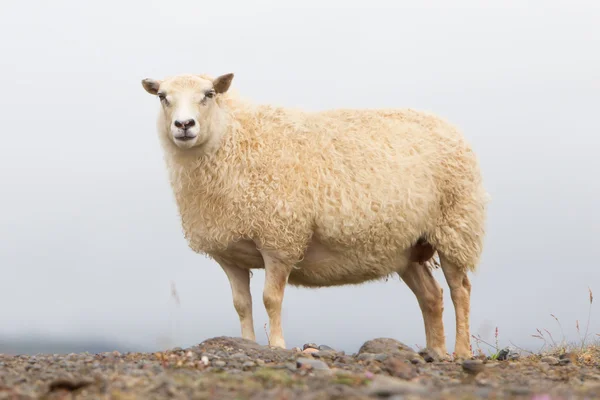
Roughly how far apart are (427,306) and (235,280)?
3711 millimetres

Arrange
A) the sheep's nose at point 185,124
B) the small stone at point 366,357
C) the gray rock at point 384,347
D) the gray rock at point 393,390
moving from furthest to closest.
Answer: the gray rock at point 384,347, the sheep's nose at point 185,124, the small stone at point 366,357, the gray rock at point 393,390

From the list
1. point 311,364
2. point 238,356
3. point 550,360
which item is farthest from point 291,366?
point 550,360

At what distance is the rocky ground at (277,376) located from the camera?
5.84 m

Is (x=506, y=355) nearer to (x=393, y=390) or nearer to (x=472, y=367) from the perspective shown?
(x=472, y=367)

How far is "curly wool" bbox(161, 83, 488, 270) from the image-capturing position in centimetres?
1080

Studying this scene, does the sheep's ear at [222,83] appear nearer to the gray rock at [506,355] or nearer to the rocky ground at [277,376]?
the rocky ground at [277,376]

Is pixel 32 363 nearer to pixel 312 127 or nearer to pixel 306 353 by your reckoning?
pixel 306 353

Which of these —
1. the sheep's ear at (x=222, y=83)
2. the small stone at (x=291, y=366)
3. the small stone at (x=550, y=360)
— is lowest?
the small stone at (x=550, y=360)

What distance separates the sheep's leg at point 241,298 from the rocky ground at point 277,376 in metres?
1.36

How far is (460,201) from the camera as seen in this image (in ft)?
40.2

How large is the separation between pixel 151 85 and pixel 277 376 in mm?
5911

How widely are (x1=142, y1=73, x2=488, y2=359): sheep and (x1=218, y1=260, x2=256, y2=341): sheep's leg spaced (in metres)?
0.02

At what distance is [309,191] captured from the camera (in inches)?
429

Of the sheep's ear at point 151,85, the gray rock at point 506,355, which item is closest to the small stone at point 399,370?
the gray rock at point 506,355
